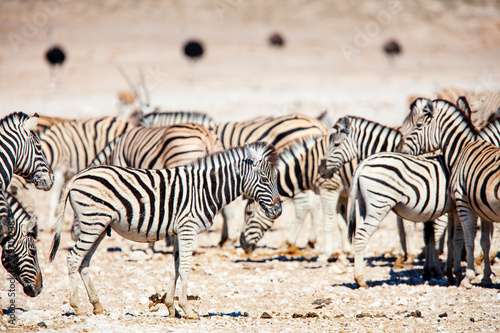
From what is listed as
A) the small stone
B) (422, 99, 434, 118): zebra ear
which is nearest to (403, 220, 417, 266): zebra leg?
(422, 99, 434, 118): zebra ear

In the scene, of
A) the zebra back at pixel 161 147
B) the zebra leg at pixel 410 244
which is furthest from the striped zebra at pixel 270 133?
the zebra leg at pixel 410 244

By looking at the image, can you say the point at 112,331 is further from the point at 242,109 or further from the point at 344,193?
the point at 242,109

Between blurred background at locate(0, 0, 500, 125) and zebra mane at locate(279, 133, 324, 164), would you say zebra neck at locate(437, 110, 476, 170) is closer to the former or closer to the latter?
zebra mane at locate(279, 133, 324, 164)

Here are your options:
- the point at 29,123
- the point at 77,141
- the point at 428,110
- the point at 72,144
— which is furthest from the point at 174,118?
the point at 428,110

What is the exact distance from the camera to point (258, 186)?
688 cm

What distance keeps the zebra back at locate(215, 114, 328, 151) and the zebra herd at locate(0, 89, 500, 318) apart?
0.12m

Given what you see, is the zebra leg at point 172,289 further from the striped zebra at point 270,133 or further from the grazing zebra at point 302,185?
the striped zebra at point 270,133

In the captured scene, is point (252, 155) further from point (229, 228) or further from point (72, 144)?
point (72, 144)

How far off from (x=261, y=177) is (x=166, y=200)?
1.18 metres

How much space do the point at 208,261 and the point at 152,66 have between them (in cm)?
4470

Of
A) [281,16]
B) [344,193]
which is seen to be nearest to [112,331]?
[344,193]

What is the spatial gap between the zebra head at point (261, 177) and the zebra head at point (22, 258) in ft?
8.63

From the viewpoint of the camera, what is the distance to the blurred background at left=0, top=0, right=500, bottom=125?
28328 millimetres

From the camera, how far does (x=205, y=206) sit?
665cm
